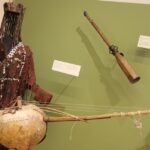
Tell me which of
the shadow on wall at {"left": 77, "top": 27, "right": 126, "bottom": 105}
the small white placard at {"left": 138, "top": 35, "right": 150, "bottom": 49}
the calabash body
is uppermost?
the small white placard at {"left": 138, "top": 35, "right": 150, "bottom": 49}

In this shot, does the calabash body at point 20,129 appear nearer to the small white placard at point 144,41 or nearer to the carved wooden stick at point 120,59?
the carved wooden stick at point 120,59

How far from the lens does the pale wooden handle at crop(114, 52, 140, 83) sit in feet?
5.86

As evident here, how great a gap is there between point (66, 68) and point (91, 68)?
0.16 m

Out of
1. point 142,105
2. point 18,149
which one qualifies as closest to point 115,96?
point 142,105

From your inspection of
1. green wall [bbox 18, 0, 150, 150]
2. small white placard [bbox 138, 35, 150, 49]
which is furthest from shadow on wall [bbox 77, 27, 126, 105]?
small white placard [bbox 138, 35, 150, 49]

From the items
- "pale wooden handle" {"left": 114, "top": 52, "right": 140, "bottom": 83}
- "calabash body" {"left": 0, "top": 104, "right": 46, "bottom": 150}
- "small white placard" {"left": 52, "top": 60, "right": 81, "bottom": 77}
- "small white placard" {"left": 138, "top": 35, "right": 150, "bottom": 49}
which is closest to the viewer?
"calabash body" {"left": 0, "top": 104, "right": 46, "bottom": 150}

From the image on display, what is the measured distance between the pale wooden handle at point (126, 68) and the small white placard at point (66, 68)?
318 millimetres

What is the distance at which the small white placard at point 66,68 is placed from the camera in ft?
6.98

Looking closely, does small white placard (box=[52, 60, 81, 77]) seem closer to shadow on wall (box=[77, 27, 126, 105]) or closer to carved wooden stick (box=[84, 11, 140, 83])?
shadow on wall (box=[77, 27, 126, 105])

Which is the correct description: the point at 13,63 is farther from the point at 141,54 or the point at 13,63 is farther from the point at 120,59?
the point at 141,54

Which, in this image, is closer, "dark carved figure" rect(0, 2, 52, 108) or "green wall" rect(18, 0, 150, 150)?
"dark carved figure" rect(0, 2, 52, 108)

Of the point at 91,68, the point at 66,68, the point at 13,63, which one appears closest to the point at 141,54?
the point at 91,68

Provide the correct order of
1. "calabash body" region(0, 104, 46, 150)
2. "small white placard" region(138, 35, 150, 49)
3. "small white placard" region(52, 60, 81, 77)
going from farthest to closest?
"small white placard" region(52, 60, 81, 77), "small white placard" region(138, 35, 150, 49), "calabash body" region(0, 104, 46, 150)

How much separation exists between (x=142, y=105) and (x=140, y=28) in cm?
44
